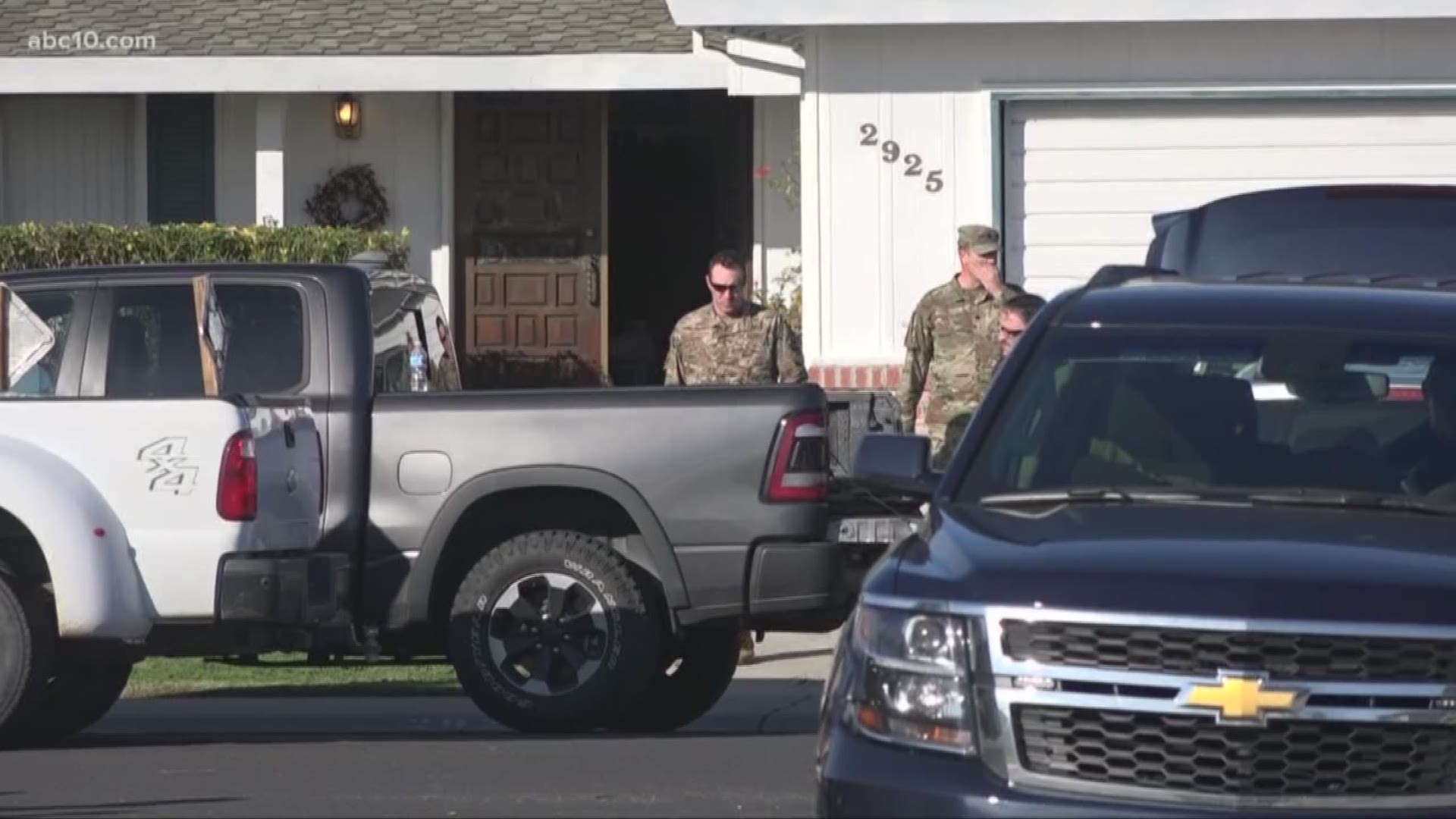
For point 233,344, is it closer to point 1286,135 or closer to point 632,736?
point 632,736

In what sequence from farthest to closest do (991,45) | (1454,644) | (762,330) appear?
(991,45), (762,330), (1454,644)

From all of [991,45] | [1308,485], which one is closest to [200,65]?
[991,45]

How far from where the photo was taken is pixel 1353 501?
606 cm

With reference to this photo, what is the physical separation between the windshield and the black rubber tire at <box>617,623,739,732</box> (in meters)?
4.00

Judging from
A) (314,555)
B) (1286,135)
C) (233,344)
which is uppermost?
(1286,135)

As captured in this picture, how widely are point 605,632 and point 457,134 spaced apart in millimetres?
10217

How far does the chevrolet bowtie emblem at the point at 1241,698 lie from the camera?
513 cm

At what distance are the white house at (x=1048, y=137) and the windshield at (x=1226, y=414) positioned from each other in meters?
9.09

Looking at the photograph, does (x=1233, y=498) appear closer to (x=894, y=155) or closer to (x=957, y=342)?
(x=957, y=342)

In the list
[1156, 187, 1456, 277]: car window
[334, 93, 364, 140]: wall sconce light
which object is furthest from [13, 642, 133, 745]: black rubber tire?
[334, 93, 364, 140]: wall sconce light

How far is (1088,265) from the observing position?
1589 cm

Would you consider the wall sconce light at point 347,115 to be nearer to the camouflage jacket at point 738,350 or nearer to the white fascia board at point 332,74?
the white fascia board at point 332,74

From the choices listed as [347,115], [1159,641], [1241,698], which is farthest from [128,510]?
[347,115]

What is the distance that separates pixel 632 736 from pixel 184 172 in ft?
35.0
